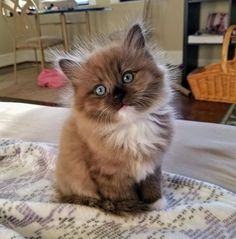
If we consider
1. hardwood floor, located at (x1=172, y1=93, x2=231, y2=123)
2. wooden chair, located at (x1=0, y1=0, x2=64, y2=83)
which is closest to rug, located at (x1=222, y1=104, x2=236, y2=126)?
hardwood floor, located at (x1=172, y1=93, x2=231, y2=123)

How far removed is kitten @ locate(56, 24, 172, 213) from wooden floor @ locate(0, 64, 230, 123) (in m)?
0.45

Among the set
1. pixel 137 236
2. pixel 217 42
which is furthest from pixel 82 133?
pixel 217 42

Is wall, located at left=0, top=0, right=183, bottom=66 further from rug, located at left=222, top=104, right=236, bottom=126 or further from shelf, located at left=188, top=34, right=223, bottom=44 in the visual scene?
rug, located at left=222, top=104, right=236, bottom=126

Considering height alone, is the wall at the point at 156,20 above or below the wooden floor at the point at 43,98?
above

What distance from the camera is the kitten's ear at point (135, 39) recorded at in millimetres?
786

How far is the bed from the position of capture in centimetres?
76

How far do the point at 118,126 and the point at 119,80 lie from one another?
0.12 metres

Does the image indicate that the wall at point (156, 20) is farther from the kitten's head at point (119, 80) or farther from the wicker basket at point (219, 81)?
the kitten's head at point (119, 80)

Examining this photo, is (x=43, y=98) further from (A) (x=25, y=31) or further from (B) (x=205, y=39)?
(B) (x=205, y=39)

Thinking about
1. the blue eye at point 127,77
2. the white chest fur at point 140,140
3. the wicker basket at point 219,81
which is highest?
the blue eye at point 127,77

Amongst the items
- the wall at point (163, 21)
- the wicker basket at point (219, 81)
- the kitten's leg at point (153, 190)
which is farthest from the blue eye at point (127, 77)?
the wall at point (163, 21)

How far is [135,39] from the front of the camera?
2.59ft

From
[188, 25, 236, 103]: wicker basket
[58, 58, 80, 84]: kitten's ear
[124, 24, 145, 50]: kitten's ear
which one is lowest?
[188, 25, 236, 103]: wicker basket

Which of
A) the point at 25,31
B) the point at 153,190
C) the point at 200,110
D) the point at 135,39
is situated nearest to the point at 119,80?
the point at 135,39
